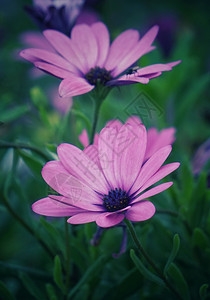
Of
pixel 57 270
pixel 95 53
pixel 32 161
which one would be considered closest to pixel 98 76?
pixel 95 53

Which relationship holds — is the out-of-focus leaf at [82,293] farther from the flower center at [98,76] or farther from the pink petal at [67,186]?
the flower center at [98,76]

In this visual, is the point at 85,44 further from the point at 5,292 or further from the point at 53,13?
the point at 5,292

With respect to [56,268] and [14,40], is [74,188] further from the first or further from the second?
[14,40]

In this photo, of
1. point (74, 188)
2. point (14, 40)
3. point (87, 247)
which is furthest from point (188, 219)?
point (14, 40)

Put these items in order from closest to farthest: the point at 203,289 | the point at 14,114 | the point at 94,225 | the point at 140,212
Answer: the point at 140,212
the point at 203,289
the point at 94,225
the point at 14,114

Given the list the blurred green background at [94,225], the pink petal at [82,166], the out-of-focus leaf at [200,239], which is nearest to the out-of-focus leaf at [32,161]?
the blurred green background at [94,225]

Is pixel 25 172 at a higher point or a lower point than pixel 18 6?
lower
